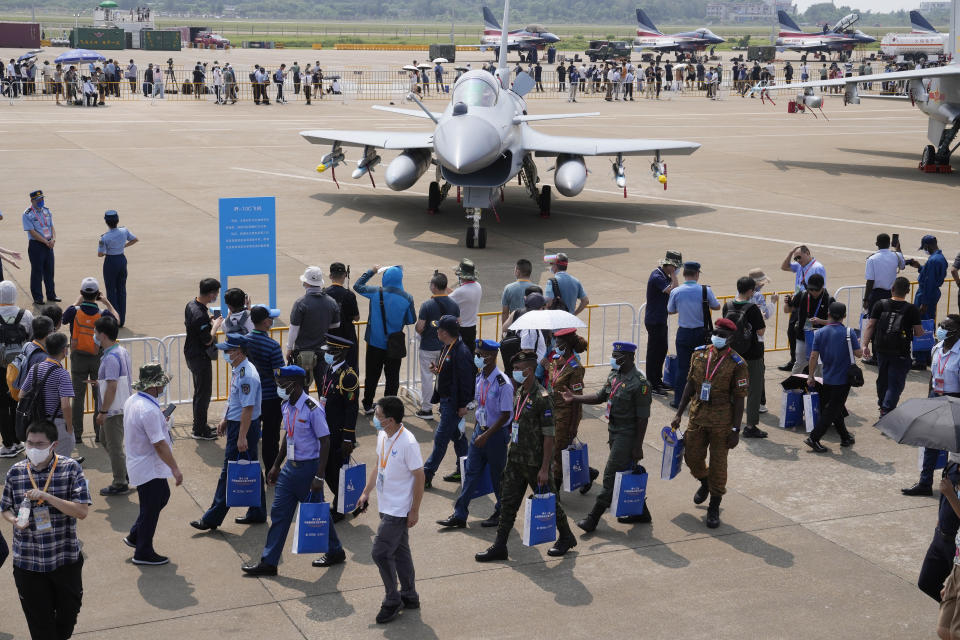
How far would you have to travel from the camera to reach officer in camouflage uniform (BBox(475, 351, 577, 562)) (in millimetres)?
8188

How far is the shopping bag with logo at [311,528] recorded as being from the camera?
7941mm

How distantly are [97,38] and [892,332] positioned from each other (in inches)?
3063

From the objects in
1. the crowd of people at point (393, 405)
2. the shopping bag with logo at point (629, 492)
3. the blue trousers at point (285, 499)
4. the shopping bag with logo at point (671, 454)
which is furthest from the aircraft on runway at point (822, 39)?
the blue trousers at point (285, 499)

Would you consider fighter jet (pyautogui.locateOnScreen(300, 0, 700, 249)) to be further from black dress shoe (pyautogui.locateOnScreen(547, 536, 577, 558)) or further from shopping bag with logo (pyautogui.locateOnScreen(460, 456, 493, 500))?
black dress shoe (pyautogui.locateOnScreen(547, 536, 577, 558))

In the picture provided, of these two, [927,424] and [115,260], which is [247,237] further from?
[927,424]

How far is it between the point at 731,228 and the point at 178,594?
57.0 feet

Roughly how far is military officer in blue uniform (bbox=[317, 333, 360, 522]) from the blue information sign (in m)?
5.52

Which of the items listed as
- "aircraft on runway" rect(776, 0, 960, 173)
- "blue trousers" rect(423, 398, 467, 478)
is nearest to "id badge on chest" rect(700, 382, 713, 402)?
"blue trousers" rect(423, 398, 467, 478)

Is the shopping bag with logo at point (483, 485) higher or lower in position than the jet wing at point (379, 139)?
lower

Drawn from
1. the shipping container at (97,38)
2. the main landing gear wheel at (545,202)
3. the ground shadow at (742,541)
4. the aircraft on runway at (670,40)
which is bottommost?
the ground shadow at (742,541)

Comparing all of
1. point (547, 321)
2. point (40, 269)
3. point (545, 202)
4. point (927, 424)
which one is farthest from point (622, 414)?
point (545, 202)

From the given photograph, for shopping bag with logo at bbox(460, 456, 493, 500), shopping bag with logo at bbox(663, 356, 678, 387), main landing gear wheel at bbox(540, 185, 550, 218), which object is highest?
main landing gear wheel at bbox(540, 185, 550, 218)

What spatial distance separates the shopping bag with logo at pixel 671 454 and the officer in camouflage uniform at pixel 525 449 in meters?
1.46

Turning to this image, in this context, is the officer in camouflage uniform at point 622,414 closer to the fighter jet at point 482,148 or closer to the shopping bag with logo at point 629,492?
the shopping bag with logo at point 629,492
